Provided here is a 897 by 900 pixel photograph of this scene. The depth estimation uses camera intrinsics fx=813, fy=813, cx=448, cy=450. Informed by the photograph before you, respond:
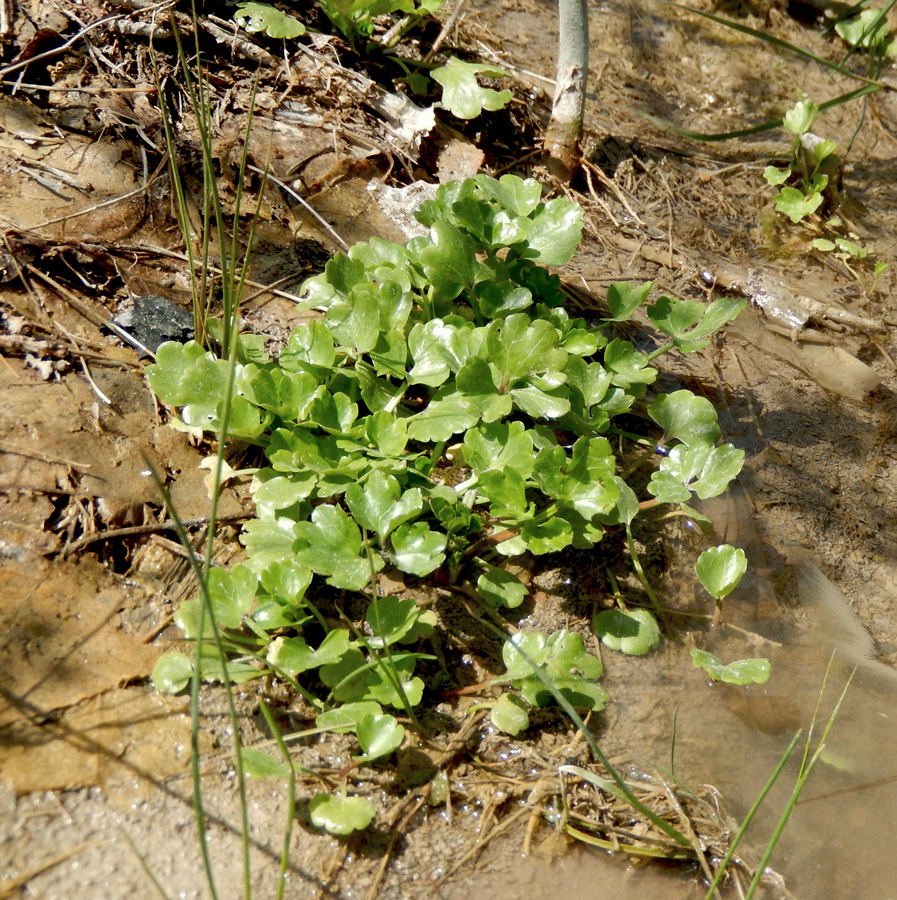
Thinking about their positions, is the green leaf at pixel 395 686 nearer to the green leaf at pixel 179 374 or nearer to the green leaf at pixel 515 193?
the green leaf at pixel 179 374

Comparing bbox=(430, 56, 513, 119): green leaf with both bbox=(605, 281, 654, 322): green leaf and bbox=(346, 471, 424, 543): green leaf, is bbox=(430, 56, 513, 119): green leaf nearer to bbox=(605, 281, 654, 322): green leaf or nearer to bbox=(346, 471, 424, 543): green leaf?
bbox=(605, 281, 654, 322): green leaf

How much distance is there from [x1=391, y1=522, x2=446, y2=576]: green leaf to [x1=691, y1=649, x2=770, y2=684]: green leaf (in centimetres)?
67

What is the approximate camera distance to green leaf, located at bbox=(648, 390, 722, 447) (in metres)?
2.31

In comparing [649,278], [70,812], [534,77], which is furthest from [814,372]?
[70,812]

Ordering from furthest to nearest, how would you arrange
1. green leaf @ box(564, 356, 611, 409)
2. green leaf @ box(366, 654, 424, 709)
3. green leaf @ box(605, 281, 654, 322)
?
green leaf @ box(605, 281, 654, 322)
green leaf @ box(564, 356, 611, 409)
green leaf @ box(366, 654, 424, 709)

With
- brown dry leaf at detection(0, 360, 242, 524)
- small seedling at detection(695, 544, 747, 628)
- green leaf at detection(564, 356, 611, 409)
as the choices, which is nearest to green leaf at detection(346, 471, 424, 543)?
brown dry leaf at detection(0, 360, 242, 524)

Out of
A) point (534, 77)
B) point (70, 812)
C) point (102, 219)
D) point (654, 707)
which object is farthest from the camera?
point (534, 77)

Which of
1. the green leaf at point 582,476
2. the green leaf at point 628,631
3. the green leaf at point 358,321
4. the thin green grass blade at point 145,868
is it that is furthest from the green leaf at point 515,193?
the thin green grass blade at point 145,868

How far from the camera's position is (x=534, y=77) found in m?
3.62

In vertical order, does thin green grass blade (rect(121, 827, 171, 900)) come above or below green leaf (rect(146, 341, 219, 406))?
below

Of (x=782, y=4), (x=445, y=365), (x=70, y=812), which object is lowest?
(x=70, y=812)

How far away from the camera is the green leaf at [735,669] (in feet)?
6.23

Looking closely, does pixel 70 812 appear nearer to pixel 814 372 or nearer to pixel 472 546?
pixel 472 546

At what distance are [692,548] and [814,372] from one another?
1.01 meters
